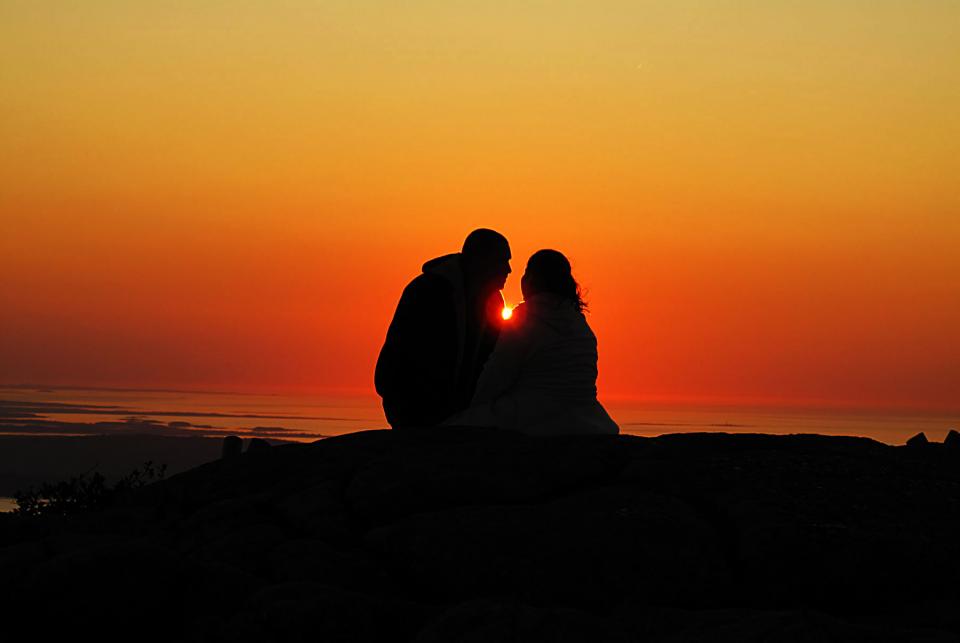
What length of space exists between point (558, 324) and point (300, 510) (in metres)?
3.38

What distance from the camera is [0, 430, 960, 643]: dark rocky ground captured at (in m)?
6.69

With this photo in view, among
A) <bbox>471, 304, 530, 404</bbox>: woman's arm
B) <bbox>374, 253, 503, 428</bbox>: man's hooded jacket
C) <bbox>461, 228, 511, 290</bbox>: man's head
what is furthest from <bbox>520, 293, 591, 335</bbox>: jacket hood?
<bbox>374, 253, 503, 428</bbox>: man's hooded jacket

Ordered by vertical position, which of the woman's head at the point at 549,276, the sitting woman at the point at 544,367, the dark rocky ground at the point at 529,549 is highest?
the woman's head at the point at 549,276

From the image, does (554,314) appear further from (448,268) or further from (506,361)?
(448,268)

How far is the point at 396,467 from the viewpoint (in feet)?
31.0

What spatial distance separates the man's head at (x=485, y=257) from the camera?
12250 mm

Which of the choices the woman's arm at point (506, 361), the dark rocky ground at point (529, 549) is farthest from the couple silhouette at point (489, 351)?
the dark rocky ground at point (529, 549)

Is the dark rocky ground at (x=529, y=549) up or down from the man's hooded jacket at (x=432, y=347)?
down

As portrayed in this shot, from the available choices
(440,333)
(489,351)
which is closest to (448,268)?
(440,333)

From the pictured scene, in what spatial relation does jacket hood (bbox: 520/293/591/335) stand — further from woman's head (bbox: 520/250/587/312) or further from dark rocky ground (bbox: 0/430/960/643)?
dark rocky ground (bbox: 0/430/960/643)

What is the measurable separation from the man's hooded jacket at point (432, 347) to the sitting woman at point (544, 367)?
0.87 metres

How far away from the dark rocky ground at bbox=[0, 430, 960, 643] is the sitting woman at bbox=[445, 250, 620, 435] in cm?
67

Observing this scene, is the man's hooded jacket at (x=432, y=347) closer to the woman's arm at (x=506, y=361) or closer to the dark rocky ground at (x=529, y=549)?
the woman's arm at (x=506, y=361)

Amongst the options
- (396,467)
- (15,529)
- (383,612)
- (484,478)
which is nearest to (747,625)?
(383,612)
